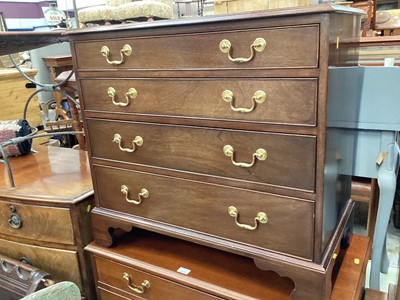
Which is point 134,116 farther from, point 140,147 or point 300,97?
point 300,97

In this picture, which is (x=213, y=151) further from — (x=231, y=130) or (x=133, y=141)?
(x=133, y=141)

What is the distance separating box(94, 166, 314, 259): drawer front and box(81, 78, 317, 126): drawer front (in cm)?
20

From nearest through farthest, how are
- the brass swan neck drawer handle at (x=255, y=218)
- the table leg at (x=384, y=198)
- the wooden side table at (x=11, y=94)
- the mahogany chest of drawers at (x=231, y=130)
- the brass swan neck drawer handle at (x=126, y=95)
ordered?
the mahogany chest of drawers at (x=231, y=130) < the brass swan neck drawer handle at (x=255, y=218) < the brass swan neck drawer handle at (x=126, y=95) < the table leg at (x=384, y=198) < the wooden side table at (x=11, y=94)

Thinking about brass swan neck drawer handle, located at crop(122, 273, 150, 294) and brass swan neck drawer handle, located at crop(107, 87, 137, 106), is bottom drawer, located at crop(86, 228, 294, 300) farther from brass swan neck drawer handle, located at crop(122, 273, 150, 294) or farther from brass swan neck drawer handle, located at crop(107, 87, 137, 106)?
brass swan neck drawer handle, located at crop(107, 87, 137, 106)

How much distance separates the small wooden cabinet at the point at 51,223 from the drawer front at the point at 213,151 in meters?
0.28

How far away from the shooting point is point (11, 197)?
1395 millimetres

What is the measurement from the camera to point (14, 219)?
56.2 inches

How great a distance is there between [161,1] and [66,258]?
39.0 inches

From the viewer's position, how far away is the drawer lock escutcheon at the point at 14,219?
142 centimetres

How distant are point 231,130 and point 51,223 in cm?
84

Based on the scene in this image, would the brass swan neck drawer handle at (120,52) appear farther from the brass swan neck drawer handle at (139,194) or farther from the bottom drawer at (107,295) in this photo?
the bottom drawer at (107,295)

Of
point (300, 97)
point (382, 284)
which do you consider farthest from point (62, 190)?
point (382, 284)

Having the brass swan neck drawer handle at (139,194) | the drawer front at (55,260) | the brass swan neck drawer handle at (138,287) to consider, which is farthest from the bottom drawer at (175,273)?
the brass swan neck drawer handle at (139,194)

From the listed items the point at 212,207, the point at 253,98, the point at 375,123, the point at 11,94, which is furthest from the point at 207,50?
the point at 11,94
